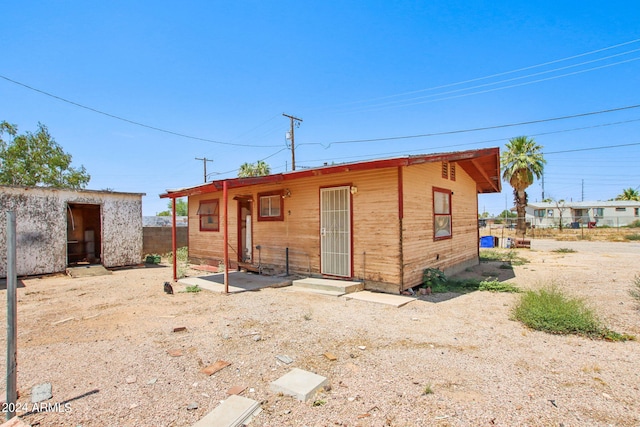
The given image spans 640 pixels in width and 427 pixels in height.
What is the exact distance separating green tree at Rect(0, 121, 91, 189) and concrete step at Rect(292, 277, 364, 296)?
81.7 feet

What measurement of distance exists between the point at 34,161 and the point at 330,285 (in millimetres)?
29205

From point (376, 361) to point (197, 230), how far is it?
11065 mm

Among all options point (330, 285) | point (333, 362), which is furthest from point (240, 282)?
point (333, 362)

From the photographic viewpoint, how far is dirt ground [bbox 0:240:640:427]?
2689 mm

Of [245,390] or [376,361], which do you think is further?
[376,361]

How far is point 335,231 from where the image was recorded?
8148 millimetres

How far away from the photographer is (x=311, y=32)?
1173cm

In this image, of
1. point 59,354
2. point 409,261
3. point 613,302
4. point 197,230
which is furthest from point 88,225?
point 613,302

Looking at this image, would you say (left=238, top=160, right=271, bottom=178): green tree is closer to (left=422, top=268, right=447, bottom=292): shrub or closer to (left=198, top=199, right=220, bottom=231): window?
(left=198, top=199, right=220, bottom=231): window

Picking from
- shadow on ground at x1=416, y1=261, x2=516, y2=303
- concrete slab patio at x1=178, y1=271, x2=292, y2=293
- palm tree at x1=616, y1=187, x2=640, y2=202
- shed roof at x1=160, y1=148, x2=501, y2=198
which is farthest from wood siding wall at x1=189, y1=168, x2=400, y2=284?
palm tree at x1=616, y1=187, x2=640, y2=202

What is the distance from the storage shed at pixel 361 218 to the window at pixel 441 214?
27mm

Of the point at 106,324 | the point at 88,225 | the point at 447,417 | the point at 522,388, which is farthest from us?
the point at 88,225

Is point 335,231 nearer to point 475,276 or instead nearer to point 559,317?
point 559,317

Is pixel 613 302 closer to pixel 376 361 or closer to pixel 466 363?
pixel 466 363
